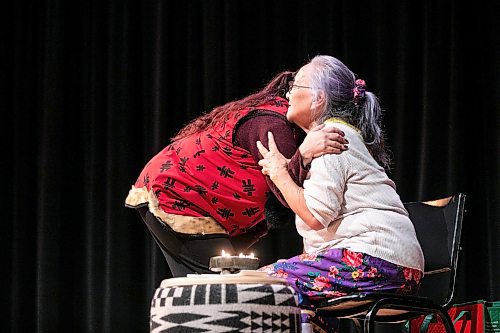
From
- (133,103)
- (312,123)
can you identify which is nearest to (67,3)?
(133,103)

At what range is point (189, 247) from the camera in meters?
2.21

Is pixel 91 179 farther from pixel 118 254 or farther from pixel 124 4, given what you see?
pixel 124 4

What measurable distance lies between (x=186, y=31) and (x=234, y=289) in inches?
105

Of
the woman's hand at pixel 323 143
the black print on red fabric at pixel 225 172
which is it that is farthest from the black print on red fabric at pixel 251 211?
the woman's hand at pixel 323 143

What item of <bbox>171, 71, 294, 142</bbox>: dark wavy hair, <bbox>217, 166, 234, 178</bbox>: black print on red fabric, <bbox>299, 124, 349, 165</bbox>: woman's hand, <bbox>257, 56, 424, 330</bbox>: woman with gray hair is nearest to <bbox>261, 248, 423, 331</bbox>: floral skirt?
<bbox>257, 56, 424, 330</bbox>: woman with gray hair

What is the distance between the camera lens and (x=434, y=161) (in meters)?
3.26

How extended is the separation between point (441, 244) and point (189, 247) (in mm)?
703

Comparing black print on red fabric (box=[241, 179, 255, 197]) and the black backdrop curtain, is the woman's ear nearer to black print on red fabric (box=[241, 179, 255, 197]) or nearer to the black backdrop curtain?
black print on red fabric (box=[241, 179, 255, 197])


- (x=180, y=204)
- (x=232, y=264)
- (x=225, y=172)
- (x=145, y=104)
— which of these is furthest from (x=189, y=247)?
(x=145, y=104)

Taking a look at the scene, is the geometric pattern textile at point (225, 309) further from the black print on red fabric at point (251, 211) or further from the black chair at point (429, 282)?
the black print on red fabric at point (251, 211)

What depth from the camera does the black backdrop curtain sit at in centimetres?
328

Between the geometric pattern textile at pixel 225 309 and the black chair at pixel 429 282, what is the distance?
0.43 metres

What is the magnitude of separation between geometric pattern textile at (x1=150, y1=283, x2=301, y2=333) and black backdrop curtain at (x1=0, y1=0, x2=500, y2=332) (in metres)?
1.96

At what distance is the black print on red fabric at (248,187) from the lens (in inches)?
86.9
